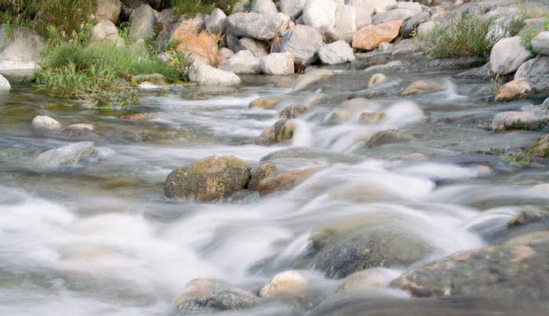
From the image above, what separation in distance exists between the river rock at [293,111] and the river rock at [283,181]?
12.8ft

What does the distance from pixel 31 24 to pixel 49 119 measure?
7.54 meters

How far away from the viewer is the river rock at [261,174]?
5500mm

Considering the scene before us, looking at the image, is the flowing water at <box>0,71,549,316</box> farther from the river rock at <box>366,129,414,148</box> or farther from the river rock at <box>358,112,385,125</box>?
the river rock at <box>366,129,414,148</box>

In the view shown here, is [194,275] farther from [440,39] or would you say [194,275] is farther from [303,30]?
[303,30]

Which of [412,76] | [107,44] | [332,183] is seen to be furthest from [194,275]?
[107,44]

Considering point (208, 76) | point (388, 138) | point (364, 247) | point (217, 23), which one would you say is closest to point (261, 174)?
point (388, 138)

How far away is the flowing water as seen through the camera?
3799mm

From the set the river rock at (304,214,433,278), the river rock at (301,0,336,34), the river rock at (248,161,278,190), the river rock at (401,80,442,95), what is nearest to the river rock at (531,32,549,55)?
the river rock at (401,80,442,95)

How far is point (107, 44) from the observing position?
1246 cm

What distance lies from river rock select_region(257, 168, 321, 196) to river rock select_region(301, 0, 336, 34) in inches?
536

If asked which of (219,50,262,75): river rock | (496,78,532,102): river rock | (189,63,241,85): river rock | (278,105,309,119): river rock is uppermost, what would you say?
(496,78,532,102): river rock

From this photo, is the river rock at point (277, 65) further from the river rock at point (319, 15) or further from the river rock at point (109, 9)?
the river rock at point (109, 9)

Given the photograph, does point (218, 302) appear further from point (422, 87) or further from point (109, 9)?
point (109, 9)

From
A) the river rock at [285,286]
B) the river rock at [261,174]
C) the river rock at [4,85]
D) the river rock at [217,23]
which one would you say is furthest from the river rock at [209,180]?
the river rock at [217,23]
